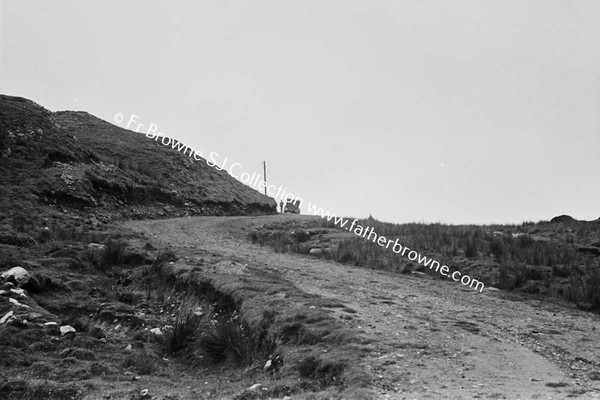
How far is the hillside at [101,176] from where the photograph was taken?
793 inches

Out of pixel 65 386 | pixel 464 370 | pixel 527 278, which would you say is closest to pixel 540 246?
pixel 527 278

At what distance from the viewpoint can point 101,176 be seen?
2411cm

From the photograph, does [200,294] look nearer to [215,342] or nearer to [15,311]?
[215,342]

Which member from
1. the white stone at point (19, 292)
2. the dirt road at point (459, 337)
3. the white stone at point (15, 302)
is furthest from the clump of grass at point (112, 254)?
the white stone at point (15, 302)

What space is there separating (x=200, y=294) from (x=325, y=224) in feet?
42.3

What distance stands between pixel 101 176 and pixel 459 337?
65.8 feet

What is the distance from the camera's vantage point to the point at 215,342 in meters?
8.08

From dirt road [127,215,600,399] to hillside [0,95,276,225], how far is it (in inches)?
344

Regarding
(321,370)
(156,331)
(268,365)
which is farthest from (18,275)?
(321,370)

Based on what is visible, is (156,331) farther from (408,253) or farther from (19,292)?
(408,253)

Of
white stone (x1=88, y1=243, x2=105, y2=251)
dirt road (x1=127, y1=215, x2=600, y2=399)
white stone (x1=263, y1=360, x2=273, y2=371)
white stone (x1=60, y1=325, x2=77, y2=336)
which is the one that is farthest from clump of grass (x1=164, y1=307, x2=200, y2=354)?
white stone (x1=88, y1=243, x2=105, y2=251)

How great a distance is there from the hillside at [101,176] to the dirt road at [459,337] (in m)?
8.74

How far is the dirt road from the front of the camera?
566cm

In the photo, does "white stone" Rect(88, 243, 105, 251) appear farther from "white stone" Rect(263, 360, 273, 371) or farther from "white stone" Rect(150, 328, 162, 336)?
"white stone" Rect(263, 360, 273, 371)
